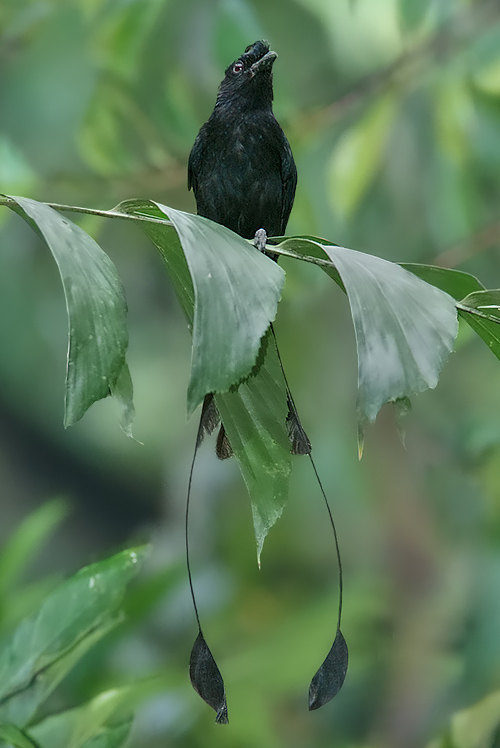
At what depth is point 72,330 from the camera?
1.61 ft

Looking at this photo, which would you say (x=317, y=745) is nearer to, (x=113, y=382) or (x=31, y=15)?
(x=113, y=382)

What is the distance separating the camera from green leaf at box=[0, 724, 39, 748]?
1.08 metres

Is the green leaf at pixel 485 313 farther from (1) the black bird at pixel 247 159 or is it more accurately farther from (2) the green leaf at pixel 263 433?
(1) the black bird at pixel 247 159

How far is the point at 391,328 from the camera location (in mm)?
498

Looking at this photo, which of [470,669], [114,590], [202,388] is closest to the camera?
[202,388]

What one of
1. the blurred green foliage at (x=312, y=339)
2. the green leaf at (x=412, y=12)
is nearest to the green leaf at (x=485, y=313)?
the blurred green foliage at (x=312, y=339)

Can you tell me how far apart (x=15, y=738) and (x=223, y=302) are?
852 millimetres

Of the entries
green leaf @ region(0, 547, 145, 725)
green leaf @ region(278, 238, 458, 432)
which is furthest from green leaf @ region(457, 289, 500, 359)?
green leaf @ region(0, 547, 145, 725)

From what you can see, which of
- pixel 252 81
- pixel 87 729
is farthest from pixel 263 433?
pixel 87 729

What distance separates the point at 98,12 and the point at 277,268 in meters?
1.71

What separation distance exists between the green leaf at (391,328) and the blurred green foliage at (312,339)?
4.50ft

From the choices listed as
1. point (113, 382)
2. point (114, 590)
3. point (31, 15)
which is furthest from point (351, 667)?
point (31, 15)

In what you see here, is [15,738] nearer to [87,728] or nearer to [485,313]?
[87,728]

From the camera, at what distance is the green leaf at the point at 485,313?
0.59 m
